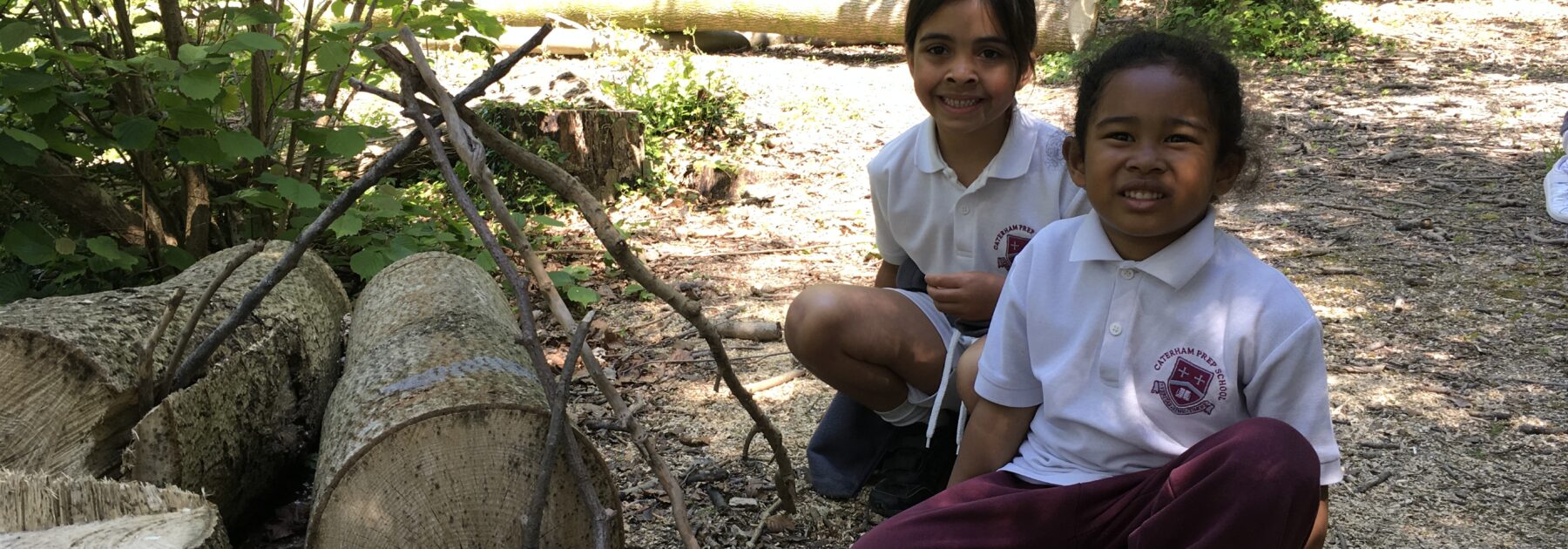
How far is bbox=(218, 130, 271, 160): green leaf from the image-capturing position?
3.57 m

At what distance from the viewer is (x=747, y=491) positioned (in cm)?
281

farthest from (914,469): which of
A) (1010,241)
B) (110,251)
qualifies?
(110,251)

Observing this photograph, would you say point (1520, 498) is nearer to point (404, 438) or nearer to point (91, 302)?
point (404, 438)

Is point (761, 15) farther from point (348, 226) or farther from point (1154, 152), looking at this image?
point (1154, 152)

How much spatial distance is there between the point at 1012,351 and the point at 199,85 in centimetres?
270

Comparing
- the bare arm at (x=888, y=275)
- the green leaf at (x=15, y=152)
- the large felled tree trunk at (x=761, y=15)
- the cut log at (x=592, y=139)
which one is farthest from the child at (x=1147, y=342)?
the large felled tree trunk at (x=761, y=15)

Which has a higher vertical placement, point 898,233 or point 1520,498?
point 898,233

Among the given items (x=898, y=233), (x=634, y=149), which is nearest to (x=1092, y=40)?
(x=898, y=233)

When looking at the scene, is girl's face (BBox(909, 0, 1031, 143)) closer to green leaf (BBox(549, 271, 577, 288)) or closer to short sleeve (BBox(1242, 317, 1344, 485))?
short sleeve (BBox(1242, 317, 1344, 485))

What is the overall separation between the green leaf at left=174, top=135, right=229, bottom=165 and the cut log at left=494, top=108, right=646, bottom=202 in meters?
2.09

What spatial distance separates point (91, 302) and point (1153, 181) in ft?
7.74

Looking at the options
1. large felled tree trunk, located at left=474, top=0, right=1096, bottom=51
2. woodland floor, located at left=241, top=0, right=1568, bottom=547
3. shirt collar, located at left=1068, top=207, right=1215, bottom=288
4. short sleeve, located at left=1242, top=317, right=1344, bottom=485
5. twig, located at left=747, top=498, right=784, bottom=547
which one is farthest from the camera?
large felled tree trunk, located at left=474, top=0, right=1096, bottom=51

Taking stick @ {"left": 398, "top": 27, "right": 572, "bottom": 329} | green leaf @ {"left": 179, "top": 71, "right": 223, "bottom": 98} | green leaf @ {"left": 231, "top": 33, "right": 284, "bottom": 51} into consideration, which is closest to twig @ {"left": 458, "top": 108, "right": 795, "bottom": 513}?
stick @ {"left": 398, "top": 27, "right": 572, "bottom": 329}

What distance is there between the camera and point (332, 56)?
3561 mm
